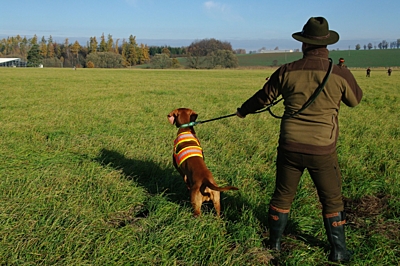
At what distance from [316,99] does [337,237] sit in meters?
1.28

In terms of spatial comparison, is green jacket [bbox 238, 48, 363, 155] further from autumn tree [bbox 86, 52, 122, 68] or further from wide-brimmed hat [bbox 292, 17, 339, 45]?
autumn tree [bbox 86, 52, 122, 68]

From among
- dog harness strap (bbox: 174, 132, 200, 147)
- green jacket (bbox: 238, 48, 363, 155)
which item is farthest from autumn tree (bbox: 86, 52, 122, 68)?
green jacket (bbox: 238, 48, 363, 155)

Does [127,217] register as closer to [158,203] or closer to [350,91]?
[158,203]

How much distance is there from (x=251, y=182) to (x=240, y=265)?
203cm

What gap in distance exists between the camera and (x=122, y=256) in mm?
2965

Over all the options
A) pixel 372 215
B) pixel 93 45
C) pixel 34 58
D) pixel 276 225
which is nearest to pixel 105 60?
pixel 34 58

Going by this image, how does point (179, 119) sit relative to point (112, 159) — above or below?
above

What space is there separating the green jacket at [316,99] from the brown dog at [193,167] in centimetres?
87

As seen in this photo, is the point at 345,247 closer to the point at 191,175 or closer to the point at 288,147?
the point at 288,147

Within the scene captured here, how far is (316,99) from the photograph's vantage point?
2.87 m

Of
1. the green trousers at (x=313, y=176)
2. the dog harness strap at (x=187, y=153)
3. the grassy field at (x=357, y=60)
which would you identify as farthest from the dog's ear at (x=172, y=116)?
the grassy field at (x=357, y=60)

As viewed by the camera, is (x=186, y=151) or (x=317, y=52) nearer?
(x=317, y=52)

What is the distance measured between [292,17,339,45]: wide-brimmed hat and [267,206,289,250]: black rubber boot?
1.53 m

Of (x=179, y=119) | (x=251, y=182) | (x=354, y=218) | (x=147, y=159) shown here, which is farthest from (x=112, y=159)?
(x=354, y=218)
